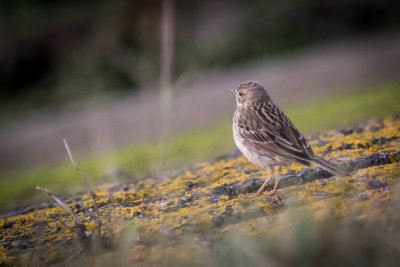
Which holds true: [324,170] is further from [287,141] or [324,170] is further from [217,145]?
[217,145]

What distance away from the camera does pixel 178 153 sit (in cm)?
562

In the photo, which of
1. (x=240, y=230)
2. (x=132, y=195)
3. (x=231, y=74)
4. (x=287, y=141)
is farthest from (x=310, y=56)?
(x=240, y=230)

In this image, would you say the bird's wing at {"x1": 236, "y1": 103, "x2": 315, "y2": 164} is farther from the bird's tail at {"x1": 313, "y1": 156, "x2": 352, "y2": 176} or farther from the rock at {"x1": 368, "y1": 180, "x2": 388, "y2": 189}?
the rock at {"x1": 368, "y1": 180, "x2": 388, "y2": 189}

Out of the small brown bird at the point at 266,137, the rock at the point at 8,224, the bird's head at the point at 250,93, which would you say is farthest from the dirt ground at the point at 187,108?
the rock at the point at 8,224

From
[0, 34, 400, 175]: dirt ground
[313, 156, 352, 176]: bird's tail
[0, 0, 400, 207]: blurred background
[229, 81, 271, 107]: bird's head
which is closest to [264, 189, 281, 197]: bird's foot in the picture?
[313, 156, 352, 176]: bird's tail

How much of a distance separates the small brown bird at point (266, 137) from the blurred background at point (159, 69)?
110cm

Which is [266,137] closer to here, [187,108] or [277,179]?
[277,179]

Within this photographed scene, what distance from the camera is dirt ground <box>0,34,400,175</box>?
8.13 m

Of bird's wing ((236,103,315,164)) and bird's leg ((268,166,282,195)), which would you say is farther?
bird's wing ((236,103,315,164))

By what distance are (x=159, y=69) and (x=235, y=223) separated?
968 centimetres

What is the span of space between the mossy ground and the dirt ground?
466cm

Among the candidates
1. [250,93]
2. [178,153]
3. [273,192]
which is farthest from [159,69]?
[273,192]

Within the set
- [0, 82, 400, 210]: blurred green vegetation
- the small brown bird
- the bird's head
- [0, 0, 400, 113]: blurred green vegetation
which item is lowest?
[0, 82, 400, 210]: blurred green vegetation

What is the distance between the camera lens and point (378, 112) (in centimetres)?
465
